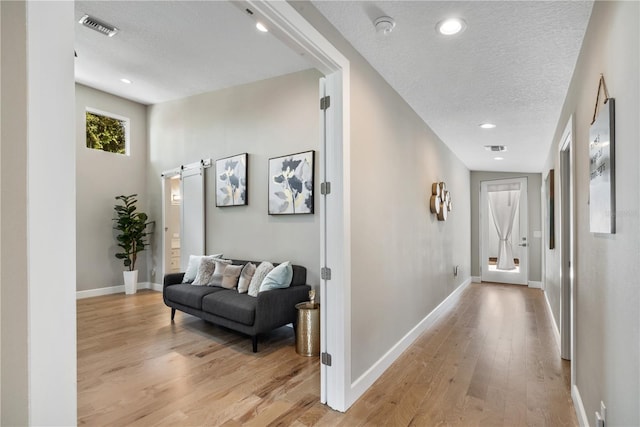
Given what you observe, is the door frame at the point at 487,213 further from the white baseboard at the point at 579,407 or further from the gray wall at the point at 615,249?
the gray wall at the point at 615,249

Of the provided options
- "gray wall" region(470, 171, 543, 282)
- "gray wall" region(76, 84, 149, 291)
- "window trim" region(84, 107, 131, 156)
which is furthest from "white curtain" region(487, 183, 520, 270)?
"window trim" region(84, 107, 131, 156)

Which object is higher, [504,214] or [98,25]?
[98,25]

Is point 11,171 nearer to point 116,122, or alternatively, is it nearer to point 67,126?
point 67,126

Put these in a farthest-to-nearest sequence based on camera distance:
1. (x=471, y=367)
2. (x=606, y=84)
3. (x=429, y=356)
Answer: (x=429, y=356)
(x=471, y=367)
(x=606, y=84)

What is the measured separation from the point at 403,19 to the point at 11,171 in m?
2.14

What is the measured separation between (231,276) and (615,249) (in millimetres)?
3593

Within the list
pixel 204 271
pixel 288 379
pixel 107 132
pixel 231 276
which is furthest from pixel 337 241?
pixel 107 132

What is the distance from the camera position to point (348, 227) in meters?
2.34

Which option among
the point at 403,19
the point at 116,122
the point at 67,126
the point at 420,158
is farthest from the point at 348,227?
the point at 116,122

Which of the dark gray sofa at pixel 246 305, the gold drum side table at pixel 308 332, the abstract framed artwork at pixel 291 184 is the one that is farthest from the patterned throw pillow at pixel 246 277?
the gold drum side table at pixel 308 332

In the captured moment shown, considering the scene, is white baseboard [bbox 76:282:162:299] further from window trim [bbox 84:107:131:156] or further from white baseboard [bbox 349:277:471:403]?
white baseboard [bbox 349:277:471:403]

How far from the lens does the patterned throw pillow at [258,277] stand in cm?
364

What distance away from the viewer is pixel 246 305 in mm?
3287

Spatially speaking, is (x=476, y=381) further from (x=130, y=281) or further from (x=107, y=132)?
(x=107, y=132)
